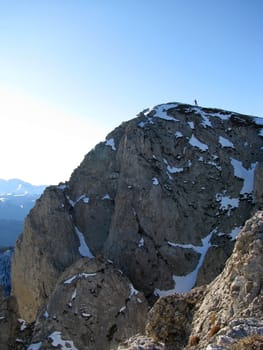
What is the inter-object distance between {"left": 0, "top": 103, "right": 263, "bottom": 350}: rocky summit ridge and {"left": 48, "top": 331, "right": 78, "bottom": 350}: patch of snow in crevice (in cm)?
15

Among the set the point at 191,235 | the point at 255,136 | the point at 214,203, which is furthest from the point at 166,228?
the point at 255,136

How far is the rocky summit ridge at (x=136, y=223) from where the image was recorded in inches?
2185

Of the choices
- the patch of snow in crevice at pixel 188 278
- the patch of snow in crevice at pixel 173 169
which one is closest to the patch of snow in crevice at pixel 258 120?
the patch of snow in crevice at pixel 173 169

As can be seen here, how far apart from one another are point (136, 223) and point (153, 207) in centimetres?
411

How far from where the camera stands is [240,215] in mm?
69188

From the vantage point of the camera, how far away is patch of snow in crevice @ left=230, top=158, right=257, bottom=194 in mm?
72875

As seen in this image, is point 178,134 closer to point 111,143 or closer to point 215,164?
point 215,164

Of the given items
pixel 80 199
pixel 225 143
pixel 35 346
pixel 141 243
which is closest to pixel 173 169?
pixel 225 143

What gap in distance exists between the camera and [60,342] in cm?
5091

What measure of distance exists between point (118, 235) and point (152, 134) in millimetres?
20944

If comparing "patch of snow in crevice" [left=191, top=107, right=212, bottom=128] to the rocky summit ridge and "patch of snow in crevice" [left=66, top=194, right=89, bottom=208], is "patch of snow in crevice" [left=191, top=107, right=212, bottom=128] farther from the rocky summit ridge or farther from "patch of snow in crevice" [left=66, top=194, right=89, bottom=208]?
"patch of snow in crevice" [left=66, top=194, right=89, bottom=208]

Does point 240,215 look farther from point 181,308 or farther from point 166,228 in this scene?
point 181,308

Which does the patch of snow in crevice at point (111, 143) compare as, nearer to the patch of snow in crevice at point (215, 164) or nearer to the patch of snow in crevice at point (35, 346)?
the patch of snow in crevice at point (215, 164)

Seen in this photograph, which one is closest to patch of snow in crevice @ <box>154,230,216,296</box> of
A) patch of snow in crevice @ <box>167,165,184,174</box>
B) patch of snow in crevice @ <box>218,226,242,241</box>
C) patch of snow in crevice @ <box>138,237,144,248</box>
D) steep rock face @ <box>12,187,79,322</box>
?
patch of snow in crevice @ <box>218,226,242,241</box>
